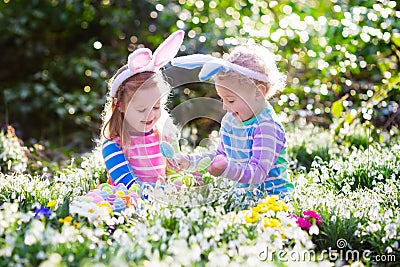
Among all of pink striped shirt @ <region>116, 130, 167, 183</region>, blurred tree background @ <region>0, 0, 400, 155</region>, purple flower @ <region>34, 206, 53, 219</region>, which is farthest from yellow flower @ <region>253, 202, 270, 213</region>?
blurred tree background @ <region>0, 0, 400, 155</region>

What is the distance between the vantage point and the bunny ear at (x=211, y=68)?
3.22m

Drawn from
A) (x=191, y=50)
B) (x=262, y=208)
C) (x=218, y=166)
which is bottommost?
(x=262, y=208)

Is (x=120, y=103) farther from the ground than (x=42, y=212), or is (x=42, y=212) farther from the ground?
(x=120, y=103)

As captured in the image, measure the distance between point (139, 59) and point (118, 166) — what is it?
62 cm

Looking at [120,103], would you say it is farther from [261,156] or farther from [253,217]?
[253,217]

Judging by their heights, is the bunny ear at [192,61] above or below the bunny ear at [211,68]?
above

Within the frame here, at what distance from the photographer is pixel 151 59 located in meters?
3.49

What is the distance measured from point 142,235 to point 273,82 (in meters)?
1.34

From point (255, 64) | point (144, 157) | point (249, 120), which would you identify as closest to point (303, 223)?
point (249, 120)

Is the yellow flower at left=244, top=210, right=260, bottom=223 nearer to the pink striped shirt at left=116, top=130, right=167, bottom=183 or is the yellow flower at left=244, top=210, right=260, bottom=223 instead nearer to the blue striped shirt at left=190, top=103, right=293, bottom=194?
the blue striped shirt at left=190, top=103, right=293, bottom=194

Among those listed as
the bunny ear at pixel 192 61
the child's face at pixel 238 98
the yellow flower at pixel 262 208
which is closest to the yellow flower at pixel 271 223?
the yellow flower at pixel 262 208

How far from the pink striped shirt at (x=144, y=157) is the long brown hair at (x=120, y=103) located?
0.21ft

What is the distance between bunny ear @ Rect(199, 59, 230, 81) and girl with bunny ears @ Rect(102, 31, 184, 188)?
31 cm

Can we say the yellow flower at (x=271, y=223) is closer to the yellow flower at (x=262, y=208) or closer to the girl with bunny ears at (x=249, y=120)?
the yellow flower at (x=262, y=208)
